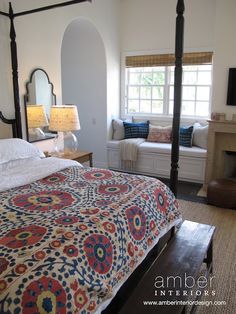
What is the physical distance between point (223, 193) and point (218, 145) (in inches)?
37.3

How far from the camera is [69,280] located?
3.87 feet

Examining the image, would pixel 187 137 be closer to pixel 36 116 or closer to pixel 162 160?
pixel 162 160

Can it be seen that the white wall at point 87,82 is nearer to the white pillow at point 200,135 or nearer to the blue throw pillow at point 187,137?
the blue throw pillow at point 187,137

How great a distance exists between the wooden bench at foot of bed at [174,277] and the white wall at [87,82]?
11.2 feet

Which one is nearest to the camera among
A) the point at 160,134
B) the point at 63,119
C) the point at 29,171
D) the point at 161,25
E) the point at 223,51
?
the point at 29,171

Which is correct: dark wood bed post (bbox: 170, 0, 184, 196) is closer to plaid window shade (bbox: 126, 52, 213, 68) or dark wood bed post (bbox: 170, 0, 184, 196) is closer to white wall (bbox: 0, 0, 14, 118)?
white wall (bbox: 0, 0, 14, 118)

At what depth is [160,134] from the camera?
512 cm

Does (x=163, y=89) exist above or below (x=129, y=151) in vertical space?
above

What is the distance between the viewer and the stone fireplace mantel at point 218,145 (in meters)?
4.11

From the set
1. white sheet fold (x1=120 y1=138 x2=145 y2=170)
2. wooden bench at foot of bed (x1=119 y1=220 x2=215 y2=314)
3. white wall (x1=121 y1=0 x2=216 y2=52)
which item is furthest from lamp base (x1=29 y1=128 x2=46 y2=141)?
white wall (x1=121 y1=0 x2=216 y2=52)

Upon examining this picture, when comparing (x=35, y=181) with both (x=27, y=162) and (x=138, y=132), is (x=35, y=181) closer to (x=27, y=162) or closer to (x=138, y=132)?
(x=27, y=162)

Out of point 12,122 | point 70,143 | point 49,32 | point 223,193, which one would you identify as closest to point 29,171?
point 12,122

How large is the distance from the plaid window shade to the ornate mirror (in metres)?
2.19

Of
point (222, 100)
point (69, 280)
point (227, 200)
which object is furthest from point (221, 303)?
point (222, 100)
